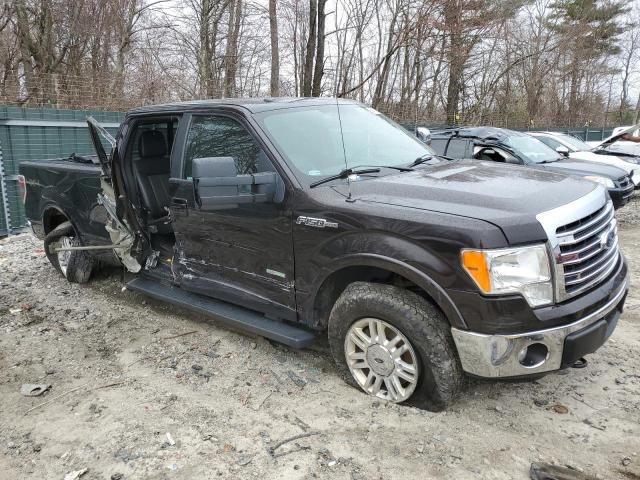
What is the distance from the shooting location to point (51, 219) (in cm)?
621

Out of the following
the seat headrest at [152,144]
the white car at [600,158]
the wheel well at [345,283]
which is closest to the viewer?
the wheel well at [345,283]

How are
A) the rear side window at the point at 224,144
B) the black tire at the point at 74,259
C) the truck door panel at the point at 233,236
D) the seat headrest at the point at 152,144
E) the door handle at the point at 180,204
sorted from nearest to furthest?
the truck door panel at the point at 233,236, the rear side window at the point at 224,144, the door handle at the point at 180,204, the seat headrest at the point at 152,144, the black tire at the point at 74,259

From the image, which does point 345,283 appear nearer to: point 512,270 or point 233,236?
point 233,236

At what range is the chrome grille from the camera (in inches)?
113

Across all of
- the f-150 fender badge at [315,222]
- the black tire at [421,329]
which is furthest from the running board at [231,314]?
the f-150 fender badge at [315,222]

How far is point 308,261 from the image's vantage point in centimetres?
350

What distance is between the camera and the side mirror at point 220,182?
3357mm

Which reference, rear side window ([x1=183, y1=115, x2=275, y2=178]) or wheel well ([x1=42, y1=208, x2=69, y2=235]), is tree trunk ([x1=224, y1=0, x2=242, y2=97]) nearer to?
wheel well ([x1=42, y1=208, x2=69, y2=235])

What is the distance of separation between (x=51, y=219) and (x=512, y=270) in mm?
5407

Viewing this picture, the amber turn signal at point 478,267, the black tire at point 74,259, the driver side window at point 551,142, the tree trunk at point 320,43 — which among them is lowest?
the black tire at point 74,259

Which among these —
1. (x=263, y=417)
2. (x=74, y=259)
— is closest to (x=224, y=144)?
(x=263, y=417)

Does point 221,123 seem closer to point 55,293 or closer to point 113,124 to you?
point 55,293

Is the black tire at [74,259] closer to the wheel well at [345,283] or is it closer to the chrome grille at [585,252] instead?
the wheel well at [345,283]

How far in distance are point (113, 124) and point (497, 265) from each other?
1045cm
